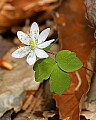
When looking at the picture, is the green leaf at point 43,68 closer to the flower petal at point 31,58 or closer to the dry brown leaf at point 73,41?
the flower petal at point 31,58

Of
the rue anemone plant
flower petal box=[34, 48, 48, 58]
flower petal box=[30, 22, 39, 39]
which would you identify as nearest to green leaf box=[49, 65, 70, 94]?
the rue anemone plant

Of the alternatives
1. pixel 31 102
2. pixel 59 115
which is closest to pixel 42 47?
pixel 59 115

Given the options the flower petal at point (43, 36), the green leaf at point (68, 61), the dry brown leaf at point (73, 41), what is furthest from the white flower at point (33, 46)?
the dry brown leaf at point (73, 41)

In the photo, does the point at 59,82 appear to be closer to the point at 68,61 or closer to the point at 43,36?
the point at 68,61

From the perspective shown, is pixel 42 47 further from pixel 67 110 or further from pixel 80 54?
pixel 80 54

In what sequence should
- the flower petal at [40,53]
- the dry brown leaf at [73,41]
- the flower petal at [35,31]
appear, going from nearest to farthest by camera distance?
the flower petal at [40,53], the flower petal at [35,31], the dry brown leaf at [73,41]

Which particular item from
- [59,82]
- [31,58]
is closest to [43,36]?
[31,58]
